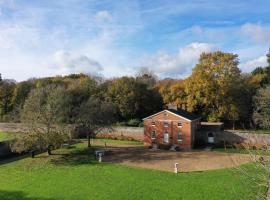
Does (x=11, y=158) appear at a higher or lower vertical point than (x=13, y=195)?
higher

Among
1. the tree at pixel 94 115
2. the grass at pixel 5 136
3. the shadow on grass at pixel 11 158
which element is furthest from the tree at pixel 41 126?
the grass at pixel 5 136

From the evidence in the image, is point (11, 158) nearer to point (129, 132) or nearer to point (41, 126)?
point (41, 126)

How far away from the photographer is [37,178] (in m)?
34.3

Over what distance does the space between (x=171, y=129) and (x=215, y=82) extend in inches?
465

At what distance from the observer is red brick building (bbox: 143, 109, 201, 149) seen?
45.2 metres

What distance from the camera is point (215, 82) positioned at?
173 feet

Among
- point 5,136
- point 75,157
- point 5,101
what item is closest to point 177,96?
point 75,157

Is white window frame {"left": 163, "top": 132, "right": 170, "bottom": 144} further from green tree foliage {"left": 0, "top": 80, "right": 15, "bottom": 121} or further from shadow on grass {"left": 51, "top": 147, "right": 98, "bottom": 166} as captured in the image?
green tree foliage {"left": 0, "top": 80, "right": 15, "bottom": 121}

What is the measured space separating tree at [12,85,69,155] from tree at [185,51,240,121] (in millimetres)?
20952

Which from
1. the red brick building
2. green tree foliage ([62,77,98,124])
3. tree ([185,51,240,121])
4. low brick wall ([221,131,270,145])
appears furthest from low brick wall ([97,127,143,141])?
low brick wall ([221,131,270,145])

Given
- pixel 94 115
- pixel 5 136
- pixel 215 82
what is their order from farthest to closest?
1. pixel 5 136
2. pixel 215 82
3. pixel 94 115

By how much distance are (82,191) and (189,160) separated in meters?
13.9

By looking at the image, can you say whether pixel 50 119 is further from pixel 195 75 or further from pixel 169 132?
pixel 195 75

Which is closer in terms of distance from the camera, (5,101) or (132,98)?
(132,98)
